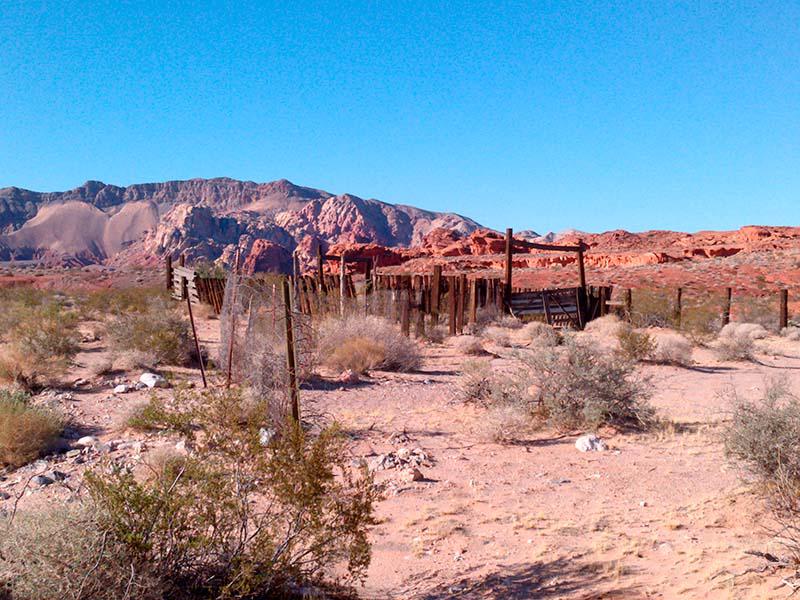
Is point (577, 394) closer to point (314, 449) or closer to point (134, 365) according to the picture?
point (314, 449)

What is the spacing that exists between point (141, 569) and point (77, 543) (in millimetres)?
345

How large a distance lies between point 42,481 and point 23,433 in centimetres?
99

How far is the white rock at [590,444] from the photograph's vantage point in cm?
767

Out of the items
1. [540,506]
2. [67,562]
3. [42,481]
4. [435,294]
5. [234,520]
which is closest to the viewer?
[67,562]

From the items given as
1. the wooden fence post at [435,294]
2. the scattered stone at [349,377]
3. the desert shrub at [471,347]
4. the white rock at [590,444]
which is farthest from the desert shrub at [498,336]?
the white rock at [590,444]

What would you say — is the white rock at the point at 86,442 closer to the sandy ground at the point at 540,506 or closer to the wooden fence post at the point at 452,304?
the sandy ground at the point at 540,506

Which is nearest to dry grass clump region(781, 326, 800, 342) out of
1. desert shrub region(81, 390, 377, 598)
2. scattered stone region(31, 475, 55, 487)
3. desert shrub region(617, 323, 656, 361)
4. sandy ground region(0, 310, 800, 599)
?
desert shrub region(617, 323, 656, 361)

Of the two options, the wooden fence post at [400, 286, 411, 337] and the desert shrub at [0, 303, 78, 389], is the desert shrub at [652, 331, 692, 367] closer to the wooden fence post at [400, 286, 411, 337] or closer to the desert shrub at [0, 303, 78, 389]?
the wooden fence post at [400, 286, 411, 337]

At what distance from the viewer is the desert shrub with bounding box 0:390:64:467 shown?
23.3 ft

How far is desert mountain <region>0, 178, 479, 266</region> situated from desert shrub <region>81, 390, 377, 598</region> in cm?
6594

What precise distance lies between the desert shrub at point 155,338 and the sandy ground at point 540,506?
8.05 ft

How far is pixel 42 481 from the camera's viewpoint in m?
6.49

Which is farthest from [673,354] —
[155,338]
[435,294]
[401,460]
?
[155,338]

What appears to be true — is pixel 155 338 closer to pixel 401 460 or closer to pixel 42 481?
pixel 42 481
